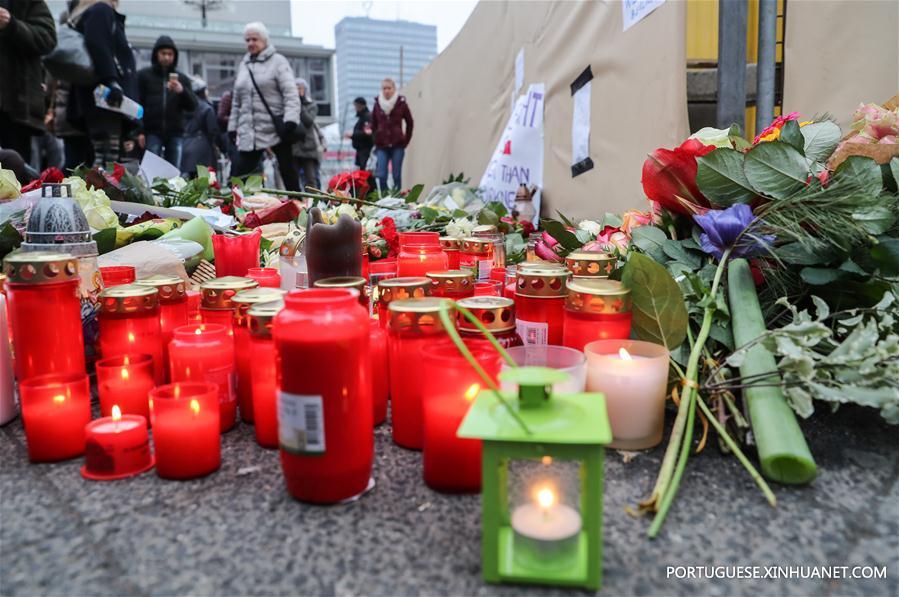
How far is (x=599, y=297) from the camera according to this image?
126 centimetres

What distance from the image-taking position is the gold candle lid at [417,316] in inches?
44.6

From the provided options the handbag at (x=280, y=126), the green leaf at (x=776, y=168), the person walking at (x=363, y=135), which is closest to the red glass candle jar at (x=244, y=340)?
the green leaf at (x=776, y=168)

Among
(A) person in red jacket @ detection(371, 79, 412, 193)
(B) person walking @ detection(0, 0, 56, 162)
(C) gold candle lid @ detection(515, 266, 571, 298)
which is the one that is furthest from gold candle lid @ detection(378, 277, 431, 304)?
(A) person in red jacket @ detection(371, 79, 412, 193)

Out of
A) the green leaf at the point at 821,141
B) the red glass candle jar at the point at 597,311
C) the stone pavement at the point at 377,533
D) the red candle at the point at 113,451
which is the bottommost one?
the stone pavement at the point at 377,533

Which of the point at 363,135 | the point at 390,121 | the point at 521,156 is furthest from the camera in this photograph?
the point at 363,135

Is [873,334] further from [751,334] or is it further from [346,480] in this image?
[346,480]

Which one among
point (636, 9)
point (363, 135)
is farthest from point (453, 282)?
point (363, 135)

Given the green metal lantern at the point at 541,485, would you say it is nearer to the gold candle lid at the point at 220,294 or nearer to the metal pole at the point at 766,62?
the gold candle lid at the point at 220,294

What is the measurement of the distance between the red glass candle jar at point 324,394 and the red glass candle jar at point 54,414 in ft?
1.47

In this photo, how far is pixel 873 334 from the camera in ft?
3.57

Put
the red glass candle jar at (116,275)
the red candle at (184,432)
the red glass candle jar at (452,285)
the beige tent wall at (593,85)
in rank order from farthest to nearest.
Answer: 1. the beige tent wall at (593,85)
2. the red glass candle jar at (116,275)
3. the red glass candle jar at (452,285)
4. the red candle at (184,432)

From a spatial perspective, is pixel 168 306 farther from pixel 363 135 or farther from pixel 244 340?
pixel 363 135

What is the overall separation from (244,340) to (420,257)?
2.36ft

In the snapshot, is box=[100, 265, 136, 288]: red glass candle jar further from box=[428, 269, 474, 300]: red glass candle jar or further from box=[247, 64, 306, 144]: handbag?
box=[247, 64, 306, 144]: handbag
